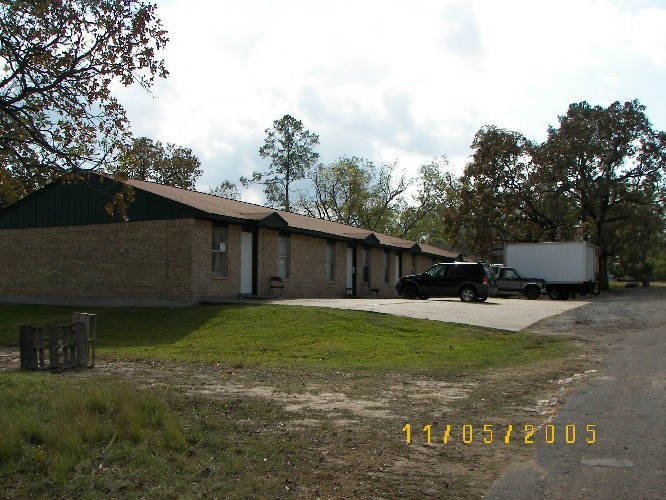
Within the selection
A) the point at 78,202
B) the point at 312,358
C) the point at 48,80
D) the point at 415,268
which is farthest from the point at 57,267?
the point at 415,268

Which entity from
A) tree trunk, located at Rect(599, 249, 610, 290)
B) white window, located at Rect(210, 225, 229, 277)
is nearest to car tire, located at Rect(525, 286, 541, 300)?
white window, located at Rect(210, 225, 229, 277)

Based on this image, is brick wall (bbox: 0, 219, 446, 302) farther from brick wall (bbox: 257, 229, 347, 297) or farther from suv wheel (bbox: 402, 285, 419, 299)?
suv wheel (bbox: 402, 285, 419, 299)

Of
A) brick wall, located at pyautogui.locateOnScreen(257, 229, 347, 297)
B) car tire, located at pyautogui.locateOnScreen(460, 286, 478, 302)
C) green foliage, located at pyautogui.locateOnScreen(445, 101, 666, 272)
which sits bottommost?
car tire, located at pyautogui.locateOnScreen(460, 286, 478, 302)

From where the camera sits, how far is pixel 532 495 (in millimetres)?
5730

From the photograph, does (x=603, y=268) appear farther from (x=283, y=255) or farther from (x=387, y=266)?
(x=283, y=255)

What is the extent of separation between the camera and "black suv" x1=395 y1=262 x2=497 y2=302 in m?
28.4

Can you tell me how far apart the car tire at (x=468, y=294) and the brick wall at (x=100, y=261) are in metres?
11.1

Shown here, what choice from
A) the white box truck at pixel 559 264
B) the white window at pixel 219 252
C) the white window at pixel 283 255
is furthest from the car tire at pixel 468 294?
the white box truck at pixel 559 264

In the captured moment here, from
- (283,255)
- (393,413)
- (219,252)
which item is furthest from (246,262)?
(393,413)

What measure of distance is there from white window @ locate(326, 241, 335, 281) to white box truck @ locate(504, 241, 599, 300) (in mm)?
11957

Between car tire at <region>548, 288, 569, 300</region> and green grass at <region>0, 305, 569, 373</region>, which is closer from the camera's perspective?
green grass at <region>0, 305, 569, 373</region>

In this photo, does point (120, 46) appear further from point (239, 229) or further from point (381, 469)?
point (239, 229)

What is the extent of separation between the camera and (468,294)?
28.5 metres
